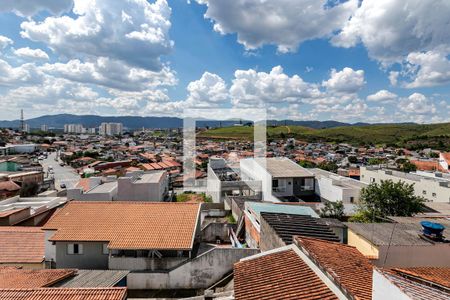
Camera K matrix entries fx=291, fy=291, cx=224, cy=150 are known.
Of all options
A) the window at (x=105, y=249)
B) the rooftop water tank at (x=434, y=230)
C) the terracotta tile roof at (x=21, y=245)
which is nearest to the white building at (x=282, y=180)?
A: the window at (x=105, y=249)

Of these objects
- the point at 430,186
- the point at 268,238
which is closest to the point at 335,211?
the point at 268,238

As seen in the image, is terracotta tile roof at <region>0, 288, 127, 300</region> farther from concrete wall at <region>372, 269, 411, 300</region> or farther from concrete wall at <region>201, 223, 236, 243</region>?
concrete wall at <region>201, 223, 236, 243</region>

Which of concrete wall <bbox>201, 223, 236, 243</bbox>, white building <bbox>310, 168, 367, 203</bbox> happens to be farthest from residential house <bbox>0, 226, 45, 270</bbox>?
white building <bbox>310, 168, 367, 203</bbox>

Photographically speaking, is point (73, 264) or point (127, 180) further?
point (127, 180)

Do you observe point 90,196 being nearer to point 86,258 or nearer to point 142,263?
point 86,258

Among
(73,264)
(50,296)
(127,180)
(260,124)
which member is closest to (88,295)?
(50,296)

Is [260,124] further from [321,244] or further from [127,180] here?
[321,244]
